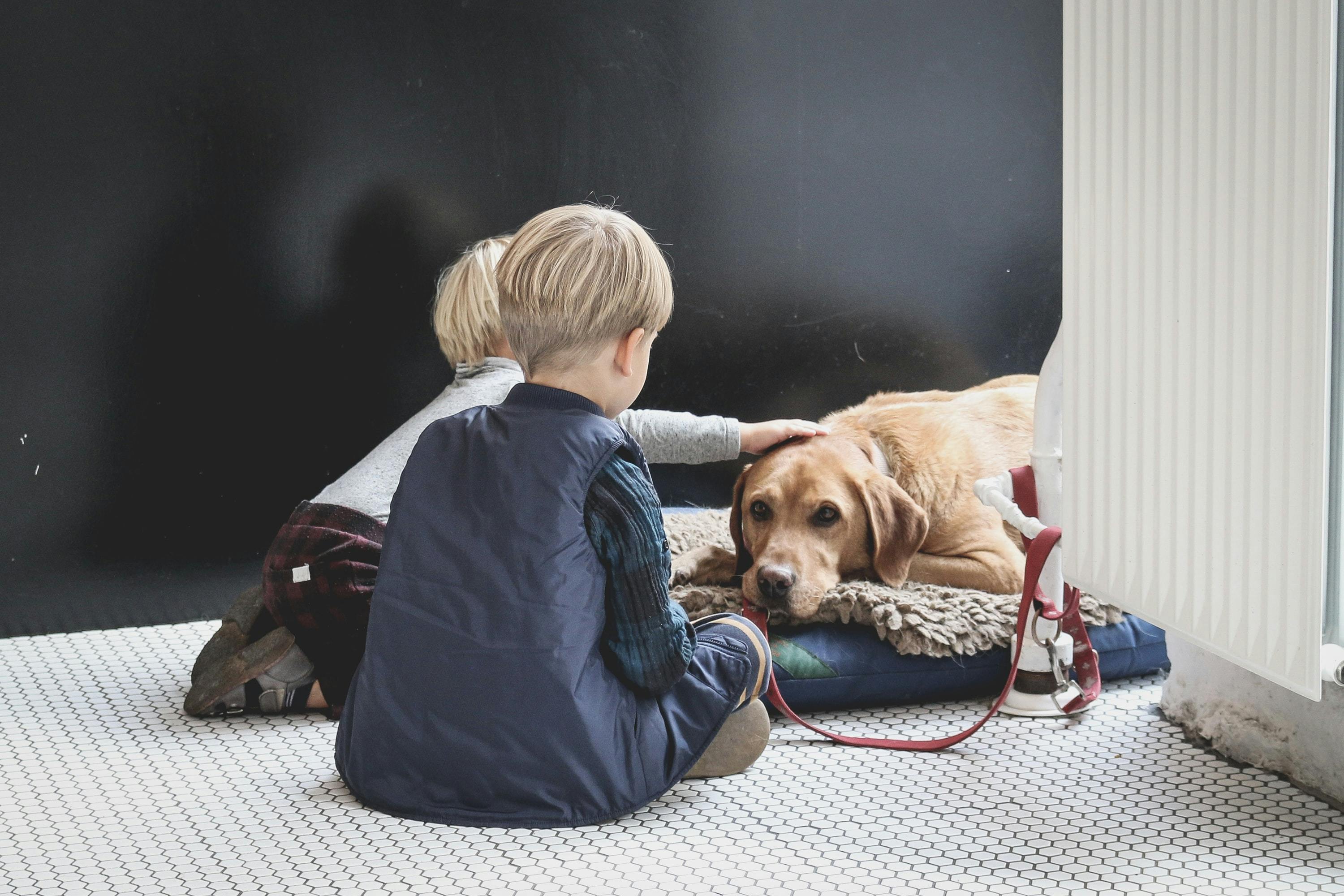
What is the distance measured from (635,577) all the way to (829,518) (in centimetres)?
80

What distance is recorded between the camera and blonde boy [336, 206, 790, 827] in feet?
5.08

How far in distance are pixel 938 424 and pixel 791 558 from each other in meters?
0.57

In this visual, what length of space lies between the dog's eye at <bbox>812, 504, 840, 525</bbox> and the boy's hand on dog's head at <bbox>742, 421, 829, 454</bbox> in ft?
0.68

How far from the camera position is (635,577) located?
1.60 m

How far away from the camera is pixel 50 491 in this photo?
9.37 feet

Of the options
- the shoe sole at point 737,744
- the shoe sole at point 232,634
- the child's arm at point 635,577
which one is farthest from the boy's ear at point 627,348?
the shoe sole at point 232,634

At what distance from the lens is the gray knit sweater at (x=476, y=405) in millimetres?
2350

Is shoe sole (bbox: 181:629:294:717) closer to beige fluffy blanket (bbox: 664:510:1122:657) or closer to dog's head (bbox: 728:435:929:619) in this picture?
beige fluffy blanket (bbox: 664:510:1122:657)

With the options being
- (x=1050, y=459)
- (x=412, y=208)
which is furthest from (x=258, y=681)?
(x=1050, y=459)

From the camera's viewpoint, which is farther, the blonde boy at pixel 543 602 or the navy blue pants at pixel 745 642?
the navy blue pants at pixel 745 642

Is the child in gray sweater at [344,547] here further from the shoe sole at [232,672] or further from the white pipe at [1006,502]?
the white pipe at [1006,502]

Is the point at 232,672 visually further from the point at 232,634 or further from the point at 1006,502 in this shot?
the point at 1006,502

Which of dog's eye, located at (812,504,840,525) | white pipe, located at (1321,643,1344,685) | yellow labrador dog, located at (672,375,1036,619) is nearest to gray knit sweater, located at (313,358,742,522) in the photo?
yellow labrador dog, located at (672,375,1036,619)

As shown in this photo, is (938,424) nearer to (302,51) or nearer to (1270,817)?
(1270,817)
